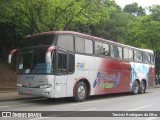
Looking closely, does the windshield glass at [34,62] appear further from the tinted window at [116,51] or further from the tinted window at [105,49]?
the tinted window at [116,51]

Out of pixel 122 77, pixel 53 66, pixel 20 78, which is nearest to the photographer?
pixel 53 66

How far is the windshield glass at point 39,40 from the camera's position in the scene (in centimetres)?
1462

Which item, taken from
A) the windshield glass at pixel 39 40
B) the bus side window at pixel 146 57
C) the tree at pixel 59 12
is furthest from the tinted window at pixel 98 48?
the bus side window at pixel 146 57

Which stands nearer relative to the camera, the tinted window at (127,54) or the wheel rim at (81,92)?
the wheel rim at (81,92)

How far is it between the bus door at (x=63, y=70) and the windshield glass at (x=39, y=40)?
2.43ft

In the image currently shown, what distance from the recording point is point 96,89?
1738cm

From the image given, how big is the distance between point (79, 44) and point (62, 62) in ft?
5.84

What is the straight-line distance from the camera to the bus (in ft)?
46.8

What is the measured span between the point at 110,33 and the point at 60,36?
2480 centimetres

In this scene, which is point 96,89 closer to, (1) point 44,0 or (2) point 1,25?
(1) point 44,0

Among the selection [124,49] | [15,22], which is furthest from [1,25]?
[124,49]

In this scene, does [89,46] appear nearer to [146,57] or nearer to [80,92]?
[80,92]

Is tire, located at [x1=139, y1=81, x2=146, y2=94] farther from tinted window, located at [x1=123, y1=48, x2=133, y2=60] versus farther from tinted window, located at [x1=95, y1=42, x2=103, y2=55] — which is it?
tinted window, located at [x1=95, y1=42, x2=103, y2=55]

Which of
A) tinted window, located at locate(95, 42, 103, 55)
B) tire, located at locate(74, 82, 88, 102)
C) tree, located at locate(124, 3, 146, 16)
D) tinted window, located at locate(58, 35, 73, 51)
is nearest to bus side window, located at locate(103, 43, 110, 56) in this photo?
tinted window, located at locate(95, 42, 103, 55)
